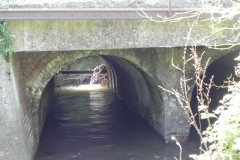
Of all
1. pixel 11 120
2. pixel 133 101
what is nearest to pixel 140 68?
pixel 11 120

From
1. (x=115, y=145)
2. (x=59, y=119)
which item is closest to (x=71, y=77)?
(x=59, y=119)

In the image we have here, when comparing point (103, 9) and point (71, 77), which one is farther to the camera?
point (71, 77)

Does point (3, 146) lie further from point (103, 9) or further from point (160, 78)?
point (160, 78)

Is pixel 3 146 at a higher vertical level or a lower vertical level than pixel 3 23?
lower

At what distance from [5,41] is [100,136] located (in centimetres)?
476

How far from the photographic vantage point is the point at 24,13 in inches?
229

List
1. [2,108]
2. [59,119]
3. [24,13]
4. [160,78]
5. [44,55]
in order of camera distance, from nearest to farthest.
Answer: [24,13], [2,108], [44,55], [160,78], [59,119]

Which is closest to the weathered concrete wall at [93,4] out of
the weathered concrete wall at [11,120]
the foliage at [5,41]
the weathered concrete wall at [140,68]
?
the foliage at [5,41]

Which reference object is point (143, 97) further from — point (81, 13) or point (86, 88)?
point (86, 88)

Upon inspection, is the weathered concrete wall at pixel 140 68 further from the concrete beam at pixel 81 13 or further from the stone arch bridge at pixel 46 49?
the concrete beam at pixel 81 13

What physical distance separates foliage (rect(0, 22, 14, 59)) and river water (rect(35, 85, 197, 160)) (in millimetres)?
3048

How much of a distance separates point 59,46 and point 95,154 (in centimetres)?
325

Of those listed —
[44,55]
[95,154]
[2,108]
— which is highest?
[44,55]

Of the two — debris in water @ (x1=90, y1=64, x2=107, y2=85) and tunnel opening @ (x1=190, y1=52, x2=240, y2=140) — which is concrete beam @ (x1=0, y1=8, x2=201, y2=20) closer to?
tunnel opening @ (x1=190, y1=52, x2=240, y2=140)
